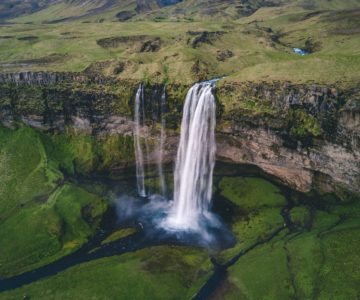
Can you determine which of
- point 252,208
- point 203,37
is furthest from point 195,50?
point 252,208

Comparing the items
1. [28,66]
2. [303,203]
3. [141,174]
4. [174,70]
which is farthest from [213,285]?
[28,66]

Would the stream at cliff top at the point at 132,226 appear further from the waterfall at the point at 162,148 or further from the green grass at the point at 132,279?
the green grass at the point at 132,279

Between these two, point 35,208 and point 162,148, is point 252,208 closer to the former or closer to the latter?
point 162,148

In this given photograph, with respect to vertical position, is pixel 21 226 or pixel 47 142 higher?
pixel 47 142

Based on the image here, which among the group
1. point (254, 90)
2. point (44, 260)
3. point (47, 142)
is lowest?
point (44, 260)

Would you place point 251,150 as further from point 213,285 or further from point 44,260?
point 44,260

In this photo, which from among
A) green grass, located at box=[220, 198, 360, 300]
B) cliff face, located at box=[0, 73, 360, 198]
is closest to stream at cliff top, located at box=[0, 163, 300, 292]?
cliff face, located at box=[0, 73, 360, 198]
